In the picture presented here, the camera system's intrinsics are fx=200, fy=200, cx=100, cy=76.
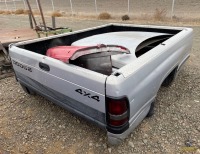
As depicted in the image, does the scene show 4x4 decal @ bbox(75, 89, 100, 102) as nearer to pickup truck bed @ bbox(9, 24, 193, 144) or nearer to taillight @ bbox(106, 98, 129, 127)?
pickup truck bed @ bbox(9, 24, 193, 144)

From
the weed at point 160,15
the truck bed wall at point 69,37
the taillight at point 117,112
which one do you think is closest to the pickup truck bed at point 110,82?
the taillight at point 117,112

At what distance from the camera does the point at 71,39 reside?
372 cm

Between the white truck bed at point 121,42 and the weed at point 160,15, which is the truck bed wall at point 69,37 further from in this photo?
the weed at point 160,15

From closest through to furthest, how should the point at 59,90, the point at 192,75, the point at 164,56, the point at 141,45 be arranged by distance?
1. the point at 59,90
2. the point at 164,56
3. the point at 141,45
4. the point at 192,75

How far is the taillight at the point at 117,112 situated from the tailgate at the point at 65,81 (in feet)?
0.24

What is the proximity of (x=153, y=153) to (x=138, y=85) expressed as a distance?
0.95 m

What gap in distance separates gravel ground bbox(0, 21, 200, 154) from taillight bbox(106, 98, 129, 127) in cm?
65

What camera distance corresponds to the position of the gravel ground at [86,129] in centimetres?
249

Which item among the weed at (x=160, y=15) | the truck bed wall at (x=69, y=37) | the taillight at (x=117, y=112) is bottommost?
the weed at (x=160, y=15)

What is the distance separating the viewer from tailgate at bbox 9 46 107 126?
1887 millimetres

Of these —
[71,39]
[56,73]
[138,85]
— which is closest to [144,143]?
[138,85]

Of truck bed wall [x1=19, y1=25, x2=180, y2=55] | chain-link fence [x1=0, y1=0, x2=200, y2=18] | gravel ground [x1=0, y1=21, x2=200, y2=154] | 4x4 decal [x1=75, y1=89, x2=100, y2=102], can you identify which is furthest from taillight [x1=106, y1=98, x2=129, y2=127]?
chain-link fence [x1=0, y1=0, x2=200, y2=18]

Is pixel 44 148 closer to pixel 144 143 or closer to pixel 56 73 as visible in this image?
pixel 56 73

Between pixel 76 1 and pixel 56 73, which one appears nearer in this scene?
pixel 56 73
